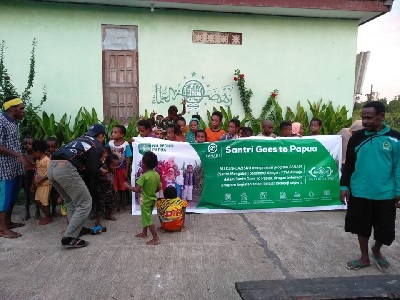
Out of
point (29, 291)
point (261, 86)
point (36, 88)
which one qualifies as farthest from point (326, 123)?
point (29, 291)

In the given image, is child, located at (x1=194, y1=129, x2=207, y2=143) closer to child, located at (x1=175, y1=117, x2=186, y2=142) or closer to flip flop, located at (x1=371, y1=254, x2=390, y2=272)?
child, located at (x1=175, y1=117, x2=186, y2=142)

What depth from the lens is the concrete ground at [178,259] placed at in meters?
3.44

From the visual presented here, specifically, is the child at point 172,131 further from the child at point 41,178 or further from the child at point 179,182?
the child at point 41,178

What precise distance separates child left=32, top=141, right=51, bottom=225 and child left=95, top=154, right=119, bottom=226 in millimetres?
759

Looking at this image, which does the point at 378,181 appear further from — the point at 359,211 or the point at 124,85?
the point at 124,85

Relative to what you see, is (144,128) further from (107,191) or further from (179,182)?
(107,191)

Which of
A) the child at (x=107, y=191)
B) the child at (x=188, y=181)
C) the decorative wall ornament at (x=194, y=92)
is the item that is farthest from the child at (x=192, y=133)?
the decorative wall ornament at (x=194, y=92)

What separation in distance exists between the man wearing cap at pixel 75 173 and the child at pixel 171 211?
0.91 m

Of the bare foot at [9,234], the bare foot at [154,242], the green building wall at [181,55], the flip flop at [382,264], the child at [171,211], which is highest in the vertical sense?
the green building wall at [181,55]

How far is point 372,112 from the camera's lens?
3730mm

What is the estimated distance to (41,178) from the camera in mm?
5238

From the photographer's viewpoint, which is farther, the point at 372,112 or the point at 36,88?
the point at 36,88

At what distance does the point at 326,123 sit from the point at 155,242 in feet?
17.8

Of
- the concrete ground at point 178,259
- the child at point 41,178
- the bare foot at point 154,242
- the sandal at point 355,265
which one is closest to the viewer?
the concrete ground at point 178,259
